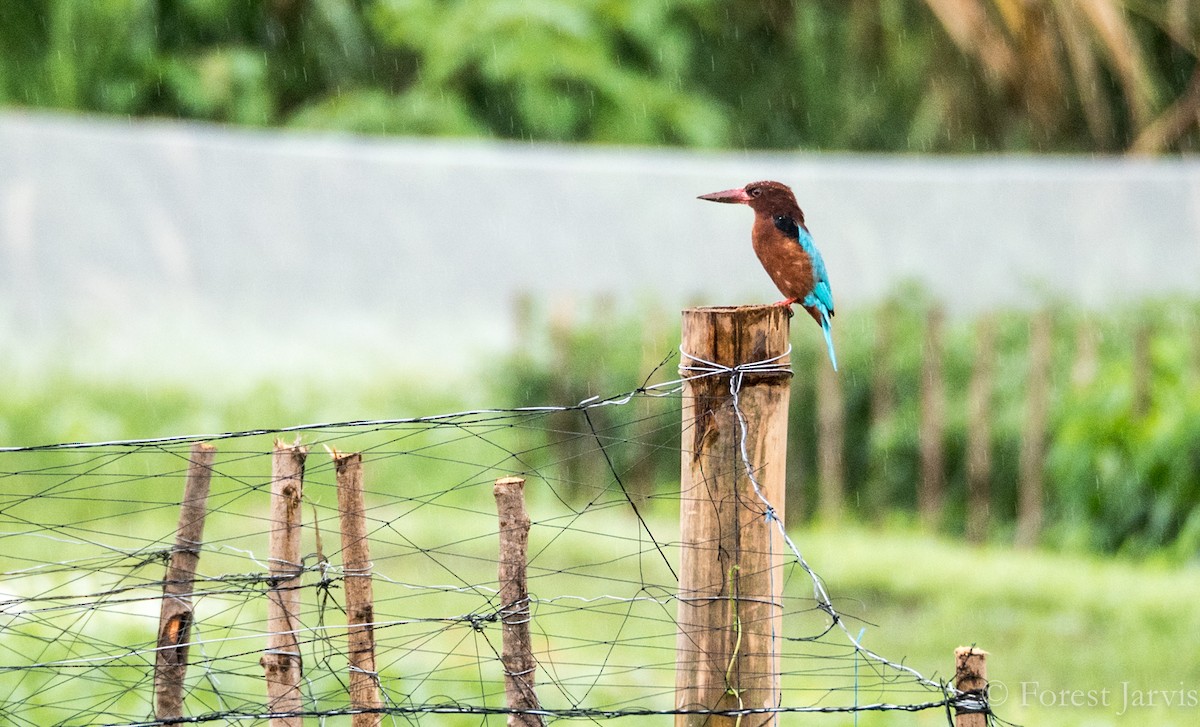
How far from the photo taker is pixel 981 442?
8.28m

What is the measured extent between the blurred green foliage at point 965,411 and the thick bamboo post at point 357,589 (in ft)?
17.0

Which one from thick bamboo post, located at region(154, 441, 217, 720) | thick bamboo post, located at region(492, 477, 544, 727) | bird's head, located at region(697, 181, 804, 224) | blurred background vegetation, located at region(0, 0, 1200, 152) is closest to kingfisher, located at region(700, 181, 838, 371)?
bird's head, located at region(697, 181, 804, 224)

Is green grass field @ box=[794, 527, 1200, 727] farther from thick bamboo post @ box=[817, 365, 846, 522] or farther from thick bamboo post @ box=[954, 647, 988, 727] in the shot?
thick bamboo post @ box=[954, 647, 988, 727]

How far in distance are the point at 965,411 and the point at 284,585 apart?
6907 mm

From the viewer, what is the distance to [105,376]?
9.26 meters

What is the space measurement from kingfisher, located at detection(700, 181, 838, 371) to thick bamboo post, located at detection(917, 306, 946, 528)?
18.8ft

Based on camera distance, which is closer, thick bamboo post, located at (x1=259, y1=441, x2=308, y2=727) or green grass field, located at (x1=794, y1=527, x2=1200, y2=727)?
thick bamboo post, located at (x1=259, y1=441, x2=308, y2=727)

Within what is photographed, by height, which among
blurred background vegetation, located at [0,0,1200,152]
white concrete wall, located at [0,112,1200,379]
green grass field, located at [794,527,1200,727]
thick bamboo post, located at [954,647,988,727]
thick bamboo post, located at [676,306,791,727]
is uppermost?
blurred background vegetation, located at [0,0,1200,152]

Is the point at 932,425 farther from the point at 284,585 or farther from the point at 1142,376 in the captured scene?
the point at 284,585

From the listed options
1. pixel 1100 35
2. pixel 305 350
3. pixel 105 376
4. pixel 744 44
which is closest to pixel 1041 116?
pixel 1100 35

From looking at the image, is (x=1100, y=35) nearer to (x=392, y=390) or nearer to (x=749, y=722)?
(x=392, y=390)

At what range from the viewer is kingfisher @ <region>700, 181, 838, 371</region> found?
2.88 meters

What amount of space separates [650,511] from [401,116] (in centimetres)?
524

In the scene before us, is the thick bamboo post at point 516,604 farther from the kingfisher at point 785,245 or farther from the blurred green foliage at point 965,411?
the blurred green foliage at point 965,411
